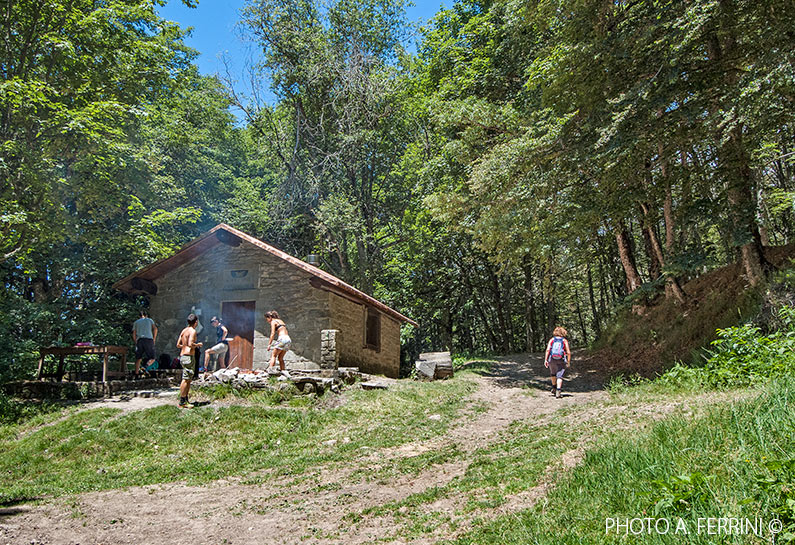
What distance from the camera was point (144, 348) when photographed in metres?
13.1

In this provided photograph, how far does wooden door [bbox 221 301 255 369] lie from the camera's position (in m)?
14.8

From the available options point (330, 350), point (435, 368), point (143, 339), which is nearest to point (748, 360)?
point (330, 350)

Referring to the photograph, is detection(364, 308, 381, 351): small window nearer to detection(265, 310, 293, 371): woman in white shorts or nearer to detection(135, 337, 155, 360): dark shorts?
detection(265, 310, 293, 371): woman in white shorts

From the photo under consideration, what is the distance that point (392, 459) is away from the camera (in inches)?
258

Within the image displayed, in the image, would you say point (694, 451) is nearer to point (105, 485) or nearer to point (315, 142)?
point (105, 485)

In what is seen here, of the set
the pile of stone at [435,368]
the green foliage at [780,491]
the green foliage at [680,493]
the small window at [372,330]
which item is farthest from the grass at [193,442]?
the small window at [372,330]

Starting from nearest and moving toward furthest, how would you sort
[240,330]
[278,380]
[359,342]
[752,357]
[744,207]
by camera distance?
[752,357], [744,207], [278,380], [240,330], [359,342]

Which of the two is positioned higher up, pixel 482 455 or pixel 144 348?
pixel 144 348

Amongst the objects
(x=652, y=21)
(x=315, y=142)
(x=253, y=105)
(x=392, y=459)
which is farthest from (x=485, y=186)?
(x=253, y=105)

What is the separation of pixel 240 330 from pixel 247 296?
1.18 m

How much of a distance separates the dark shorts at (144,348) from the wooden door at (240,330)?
2.36 meters

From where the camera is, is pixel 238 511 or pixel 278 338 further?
pixel 278 338

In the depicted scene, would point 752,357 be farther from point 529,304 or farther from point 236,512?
point 529,304

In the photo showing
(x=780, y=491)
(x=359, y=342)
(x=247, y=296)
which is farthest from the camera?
(x=359, y=342)
